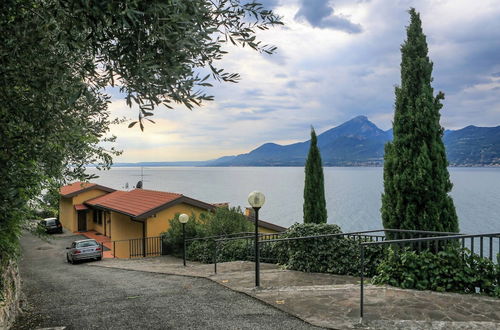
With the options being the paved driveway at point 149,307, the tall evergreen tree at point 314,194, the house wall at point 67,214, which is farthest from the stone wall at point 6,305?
the house wall at point 67,214

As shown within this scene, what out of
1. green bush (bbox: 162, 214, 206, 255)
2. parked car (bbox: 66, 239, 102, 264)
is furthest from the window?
green bush (bbox: 162, 214, 206, 255)

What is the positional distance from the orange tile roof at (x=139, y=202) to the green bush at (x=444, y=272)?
44.0 feet

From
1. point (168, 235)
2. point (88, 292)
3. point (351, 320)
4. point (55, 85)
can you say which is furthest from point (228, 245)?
point (55, 85)

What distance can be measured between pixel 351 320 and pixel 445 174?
4.71 metres

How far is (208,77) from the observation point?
11.1ft

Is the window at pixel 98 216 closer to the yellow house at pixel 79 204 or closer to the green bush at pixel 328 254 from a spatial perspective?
the yellow house at pixel 79 204

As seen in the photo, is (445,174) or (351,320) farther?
(445,174)

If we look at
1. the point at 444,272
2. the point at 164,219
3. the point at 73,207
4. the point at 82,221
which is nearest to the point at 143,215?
the point at 164,219

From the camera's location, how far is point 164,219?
1842cm

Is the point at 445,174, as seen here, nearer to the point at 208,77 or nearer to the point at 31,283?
the point at 208,77

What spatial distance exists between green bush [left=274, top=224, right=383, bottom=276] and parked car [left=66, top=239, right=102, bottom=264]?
11914 millimetres

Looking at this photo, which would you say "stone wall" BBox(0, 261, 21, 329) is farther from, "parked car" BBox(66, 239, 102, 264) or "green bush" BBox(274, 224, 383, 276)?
"parked car" BBox(66, 239, 102, 264)

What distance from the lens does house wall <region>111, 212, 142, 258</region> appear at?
19.4 metres

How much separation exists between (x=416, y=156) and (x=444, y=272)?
2.83 m
